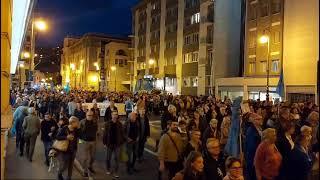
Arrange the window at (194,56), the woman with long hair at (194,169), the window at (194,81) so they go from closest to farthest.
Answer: the woman with long hair at (194,169)
the window at (194,81)
the window at (194,56)

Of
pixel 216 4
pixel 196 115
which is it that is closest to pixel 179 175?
pixel 196 115

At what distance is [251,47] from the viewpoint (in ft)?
158

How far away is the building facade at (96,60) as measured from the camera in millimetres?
98688

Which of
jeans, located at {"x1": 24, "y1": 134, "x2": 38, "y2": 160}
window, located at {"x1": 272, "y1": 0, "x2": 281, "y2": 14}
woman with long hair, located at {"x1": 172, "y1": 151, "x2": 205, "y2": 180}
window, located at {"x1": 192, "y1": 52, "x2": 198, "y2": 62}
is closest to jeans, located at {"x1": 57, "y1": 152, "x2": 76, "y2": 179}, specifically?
jeans, located at {"x1": 24, "y1": 134, "x2": 38, "y2": 160}

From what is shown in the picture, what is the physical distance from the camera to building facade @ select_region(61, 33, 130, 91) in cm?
9869

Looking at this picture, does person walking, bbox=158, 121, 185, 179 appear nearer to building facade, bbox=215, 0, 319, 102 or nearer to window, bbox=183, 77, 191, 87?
building facade, bbox=215, 0, 319, 102

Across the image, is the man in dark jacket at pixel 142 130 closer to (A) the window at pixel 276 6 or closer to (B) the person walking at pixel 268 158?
(B) the person walking at pixel 268 158

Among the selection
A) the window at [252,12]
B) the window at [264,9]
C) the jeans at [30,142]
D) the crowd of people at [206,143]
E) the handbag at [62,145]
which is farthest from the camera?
the window at [252,12]

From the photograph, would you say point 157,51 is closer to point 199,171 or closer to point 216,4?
point 216,4

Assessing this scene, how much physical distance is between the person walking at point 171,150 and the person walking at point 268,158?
2092 millimetres

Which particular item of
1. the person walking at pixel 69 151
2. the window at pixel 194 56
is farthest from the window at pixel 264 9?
the person walking at pixel 69 151

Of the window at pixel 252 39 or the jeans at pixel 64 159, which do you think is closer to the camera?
the jeans at pixel 64 159

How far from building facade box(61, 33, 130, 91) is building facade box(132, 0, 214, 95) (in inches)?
482

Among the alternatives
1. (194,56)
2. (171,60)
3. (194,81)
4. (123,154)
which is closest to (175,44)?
(171,60)
